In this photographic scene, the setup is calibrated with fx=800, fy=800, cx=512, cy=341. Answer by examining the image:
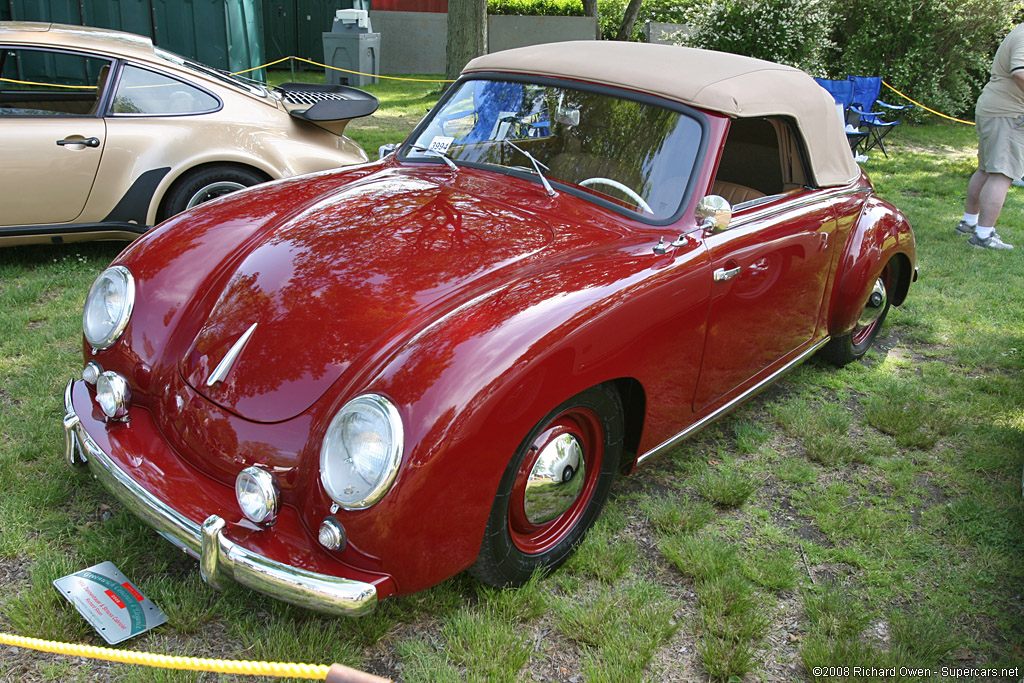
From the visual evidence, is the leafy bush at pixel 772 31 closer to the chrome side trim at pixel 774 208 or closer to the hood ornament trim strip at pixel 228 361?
the chrome side trim at pixel 774 208

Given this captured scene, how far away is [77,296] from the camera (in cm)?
466

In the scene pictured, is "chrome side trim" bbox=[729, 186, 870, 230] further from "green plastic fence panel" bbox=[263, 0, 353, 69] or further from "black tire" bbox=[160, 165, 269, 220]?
"green plastic fence panel" bbox=[263, 0, 353, 69]

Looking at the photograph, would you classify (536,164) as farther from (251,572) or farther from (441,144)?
(251,572)

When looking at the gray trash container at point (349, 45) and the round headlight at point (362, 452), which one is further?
the gray trash container at point (349, 45)

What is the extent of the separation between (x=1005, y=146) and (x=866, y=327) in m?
3.13

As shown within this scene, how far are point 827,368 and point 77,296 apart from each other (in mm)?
4347

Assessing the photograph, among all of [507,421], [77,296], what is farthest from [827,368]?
[77,296]

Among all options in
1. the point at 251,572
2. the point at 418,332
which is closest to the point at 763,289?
the point at 418,332

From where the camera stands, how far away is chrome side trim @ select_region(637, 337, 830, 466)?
9.84 ft

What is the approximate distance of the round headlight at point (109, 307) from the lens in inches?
106

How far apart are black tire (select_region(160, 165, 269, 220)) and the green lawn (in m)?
0.96

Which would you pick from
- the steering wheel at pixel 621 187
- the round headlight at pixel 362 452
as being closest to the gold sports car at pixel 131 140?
the steering wheel at pixel 621 187

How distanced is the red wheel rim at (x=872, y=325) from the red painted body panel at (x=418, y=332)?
119 cm

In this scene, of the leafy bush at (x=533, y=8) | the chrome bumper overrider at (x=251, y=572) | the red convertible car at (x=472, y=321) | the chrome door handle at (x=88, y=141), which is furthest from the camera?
the leafy bush at (x=533, y=8)
